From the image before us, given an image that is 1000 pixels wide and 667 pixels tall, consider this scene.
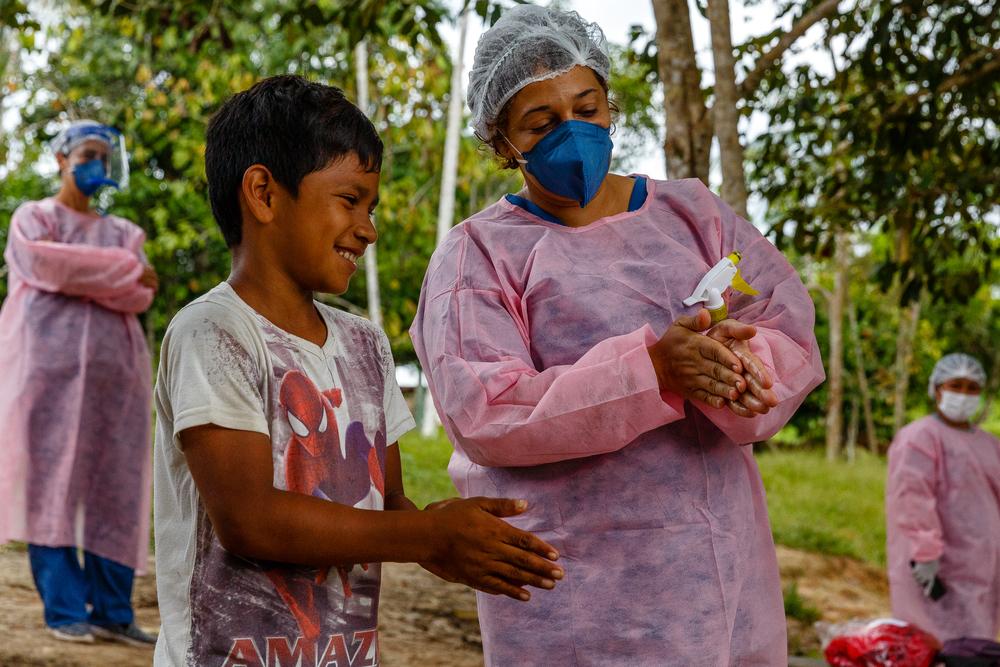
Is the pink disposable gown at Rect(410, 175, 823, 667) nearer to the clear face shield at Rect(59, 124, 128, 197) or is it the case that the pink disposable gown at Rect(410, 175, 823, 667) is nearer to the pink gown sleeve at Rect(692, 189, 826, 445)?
the pink gown sleeve at Rect(692, 189, 826, 445)

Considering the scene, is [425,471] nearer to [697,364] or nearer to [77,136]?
[77,136]

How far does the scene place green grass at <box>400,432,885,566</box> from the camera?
10.1 metres

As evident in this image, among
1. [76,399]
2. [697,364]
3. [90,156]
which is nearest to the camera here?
[697,364]

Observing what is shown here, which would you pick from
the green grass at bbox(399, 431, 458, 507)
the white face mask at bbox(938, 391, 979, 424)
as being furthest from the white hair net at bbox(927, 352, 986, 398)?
the green grass at bbox(399, 431, 458, 507)

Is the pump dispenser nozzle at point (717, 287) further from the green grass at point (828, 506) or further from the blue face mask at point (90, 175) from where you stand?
the green grass at point (828, 506)

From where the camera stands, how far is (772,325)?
7.07ft

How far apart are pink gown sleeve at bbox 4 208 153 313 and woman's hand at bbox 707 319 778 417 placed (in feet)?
12.1

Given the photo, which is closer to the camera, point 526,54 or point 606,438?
point 606,438

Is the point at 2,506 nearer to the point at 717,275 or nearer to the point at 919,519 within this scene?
the point at 717,275

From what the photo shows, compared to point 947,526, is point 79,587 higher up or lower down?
lower down

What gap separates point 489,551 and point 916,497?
5100mm

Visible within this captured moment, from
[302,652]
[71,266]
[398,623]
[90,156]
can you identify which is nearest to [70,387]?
[71,266]

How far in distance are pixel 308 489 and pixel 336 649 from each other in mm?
242

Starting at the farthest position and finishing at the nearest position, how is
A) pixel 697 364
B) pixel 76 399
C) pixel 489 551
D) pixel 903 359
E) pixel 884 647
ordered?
pixel 903 359 < pixel 76 399 < pixel 884 647 < pixel 697 364 < pixel 489 551
